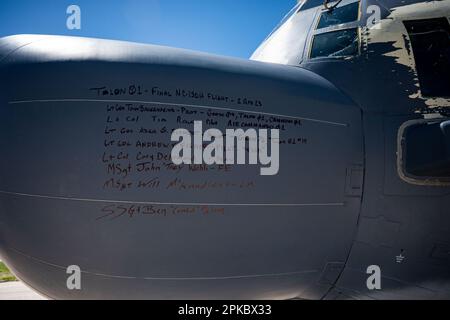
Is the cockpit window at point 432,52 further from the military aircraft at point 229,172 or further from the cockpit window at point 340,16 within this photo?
the cockpit window at point 340,16

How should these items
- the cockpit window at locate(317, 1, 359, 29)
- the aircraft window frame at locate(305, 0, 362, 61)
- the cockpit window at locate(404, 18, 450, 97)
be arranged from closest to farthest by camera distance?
the cockpit window at locate(404, 18, 450, 97), the aircraft window frame at locate(305, 0, 362, 61), the cockpit window at locate(317, 1, 359, 29)

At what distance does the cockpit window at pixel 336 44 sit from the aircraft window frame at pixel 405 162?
0.76m

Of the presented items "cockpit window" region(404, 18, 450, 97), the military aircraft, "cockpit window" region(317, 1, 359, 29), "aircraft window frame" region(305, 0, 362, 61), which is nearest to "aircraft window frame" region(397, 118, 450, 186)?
the military aircraft

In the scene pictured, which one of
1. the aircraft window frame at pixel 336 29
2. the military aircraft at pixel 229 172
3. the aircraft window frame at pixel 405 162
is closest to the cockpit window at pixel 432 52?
the military aircraft at pixel 229 172

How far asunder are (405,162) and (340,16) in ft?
4.93

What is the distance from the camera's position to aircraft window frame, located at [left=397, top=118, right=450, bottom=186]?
283cm

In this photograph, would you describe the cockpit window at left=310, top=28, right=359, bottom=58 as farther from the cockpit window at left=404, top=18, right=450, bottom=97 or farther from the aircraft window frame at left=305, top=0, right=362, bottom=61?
the cockpit window at left=404, top=18, right=450, bottom=97

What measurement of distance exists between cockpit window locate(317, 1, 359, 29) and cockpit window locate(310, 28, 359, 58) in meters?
0.14

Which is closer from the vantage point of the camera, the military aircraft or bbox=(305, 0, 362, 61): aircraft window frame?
the military aircraft

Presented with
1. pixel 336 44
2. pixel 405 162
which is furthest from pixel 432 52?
pixel 405 162

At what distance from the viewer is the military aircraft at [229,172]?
2354 millimetres

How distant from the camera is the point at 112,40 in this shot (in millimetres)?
2688
